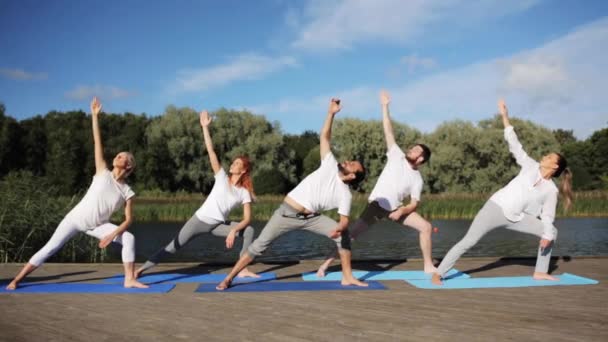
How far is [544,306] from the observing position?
4.69m

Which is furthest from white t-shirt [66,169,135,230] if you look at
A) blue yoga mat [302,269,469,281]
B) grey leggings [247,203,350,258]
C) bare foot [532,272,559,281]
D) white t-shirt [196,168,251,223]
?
bare foot [532,272,559,281]

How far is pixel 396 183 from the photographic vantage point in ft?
20.9

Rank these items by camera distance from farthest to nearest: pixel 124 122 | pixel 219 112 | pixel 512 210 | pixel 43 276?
pixel 124 122 → pixel 219 112 → pixel 43 276 → pixel 512 210

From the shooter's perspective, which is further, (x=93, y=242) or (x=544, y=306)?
(x=93, y=242)

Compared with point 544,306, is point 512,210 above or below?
above

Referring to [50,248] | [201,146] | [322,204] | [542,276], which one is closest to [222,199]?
[322,204]

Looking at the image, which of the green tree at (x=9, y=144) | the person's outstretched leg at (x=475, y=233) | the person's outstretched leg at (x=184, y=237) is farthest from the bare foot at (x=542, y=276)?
the green tree at (x=9, y=144)

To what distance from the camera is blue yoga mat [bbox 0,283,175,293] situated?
213 inches

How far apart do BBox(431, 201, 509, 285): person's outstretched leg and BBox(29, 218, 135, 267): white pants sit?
3.27 m

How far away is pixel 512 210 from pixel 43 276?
544 cm

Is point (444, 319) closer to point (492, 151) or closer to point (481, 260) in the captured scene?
point (481, 260)

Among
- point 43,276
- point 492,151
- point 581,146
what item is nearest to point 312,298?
point 43,276

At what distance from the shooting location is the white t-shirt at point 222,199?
20.4 feet

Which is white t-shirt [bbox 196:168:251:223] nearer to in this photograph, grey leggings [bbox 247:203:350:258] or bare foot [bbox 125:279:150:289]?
grey leggings [bbox 247:203:350:258]
